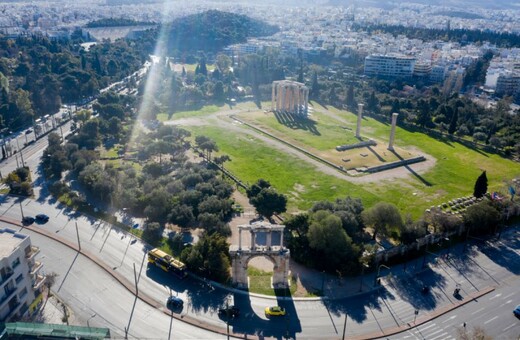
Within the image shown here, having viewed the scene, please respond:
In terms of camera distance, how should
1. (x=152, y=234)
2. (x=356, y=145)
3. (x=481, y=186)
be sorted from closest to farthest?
(x=152, y=234), (x=481, y=186), (x=356, y=145)

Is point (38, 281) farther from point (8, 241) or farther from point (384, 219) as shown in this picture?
point (384, 219)

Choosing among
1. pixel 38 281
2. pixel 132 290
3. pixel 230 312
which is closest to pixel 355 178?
pixel 230 312

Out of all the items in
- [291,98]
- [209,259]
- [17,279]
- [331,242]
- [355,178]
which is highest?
[17,279]

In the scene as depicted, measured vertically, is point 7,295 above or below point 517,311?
above

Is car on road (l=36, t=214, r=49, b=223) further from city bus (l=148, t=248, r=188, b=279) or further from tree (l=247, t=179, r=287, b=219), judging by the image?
tree (l=247, t=179, r=287, b=219)

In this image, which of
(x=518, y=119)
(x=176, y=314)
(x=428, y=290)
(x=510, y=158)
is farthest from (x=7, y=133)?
(x=518, y=119)

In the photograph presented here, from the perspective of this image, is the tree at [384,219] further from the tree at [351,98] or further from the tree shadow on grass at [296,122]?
the tree at [351,98]

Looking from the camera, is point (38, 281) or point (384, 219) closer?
point (38, 281)

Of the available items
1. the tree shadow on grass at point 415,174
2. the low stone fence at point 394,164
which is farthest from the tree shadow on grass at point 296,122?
the low stone fence at point 394,164

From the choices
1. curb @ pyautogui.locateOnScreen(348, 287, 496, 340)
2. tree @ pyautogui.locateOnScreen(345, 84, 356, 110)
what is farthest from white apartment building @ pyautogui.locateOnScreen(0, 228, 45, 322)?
tree @ pyautogui.locateOnScreen(345, 84, 356, 110)
